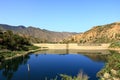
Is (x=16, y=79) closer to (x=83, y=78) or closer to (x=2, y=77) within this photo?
(x=2, y=77)

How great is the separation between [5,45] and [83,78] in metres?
125

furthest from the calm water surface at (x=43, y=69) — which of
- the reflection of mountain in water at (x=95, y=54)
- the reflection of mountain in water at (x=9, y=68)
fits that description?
the reflection of mountain in water at (x=95, y=54)

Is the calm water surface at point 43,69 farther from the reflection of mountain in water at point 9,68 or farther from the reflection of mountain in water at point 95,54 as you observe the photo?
the reflection of mountain in water at point 95,54

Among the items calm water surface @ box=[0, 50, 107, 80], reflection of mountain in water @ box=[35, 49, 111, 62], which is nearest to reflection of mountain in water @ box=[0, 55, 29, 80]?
calm water surface @ box=[0, 50, 107, 80]

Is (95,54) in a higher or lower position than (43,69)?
higher

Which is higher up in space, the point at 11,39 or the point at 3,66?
the point at 11,39

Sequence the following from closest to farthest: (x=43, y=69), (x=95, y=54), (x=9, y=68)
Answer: (x=43, y=69) → (x=9, y=68) → (x=95, y=54)

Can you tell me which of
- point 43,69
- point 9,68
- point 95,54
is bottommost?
point 43,69

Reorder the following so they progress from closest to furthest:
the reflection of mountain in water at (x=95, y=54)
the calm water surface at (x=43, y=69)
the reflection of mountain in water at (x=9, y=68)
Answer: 1. the calm water surface at (x=43, y=69)
2. the reflection of mountain in water at (x=9, y=68)
3. the reflection of mountain in water at (x=95, y=54)

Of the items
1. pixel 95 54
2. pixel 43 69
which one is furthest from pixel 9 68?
pixel 95 54

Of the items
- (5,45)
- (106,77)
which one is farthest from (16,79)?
(5,45)

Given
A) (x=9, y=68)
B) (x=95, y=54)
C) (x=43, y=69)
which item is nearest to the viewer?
(x=43, y=69)

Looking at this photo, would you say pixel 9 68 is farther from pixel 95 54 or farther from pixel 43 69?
pixel 95 54

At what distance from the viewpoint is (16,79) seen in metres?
67.0
